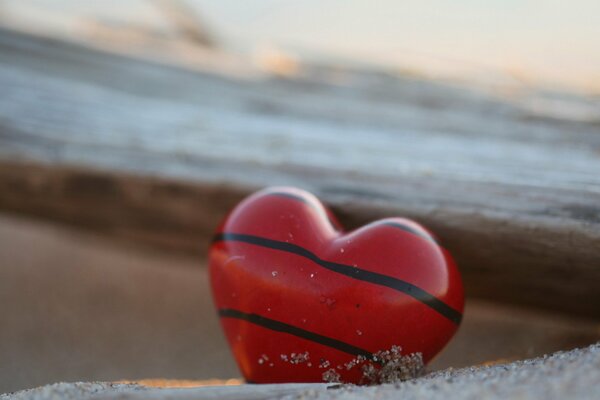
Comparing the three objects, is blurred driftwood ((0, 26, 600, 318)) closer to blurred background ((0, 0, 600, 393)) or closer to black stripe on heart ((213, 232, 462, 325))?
blurred background ((0, 0, 600, 393))

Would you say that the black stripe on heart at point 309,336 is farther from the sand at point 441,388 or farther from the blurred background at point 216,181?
the blurred background at point 216,181

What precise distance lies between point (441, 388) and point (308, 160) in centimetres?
122

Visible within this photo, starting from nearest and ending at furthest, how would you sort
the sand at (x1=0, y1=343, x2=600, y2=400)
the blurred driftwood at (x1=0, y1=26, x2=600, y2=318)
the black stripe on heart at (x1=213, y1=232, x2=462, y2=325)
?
the sand at (x1=0, y1=343, x2=600, y2=400), the black stripe on heart at (x1=213, y1=232, x2=462, y2=325), the blurred driftwood at (x1=0, y1=26, x2=600, y2=318)

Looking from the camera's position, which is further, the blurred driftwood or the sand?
the blurred driftwood

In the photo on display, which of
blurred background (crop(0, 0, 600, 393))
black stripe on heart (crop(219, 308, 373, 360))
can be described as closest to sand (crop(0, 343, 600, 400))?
black stripe on heart (crop(219, 308, 373, 360))

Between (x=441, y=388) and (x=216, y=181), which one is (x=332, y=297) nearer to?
(x=441, y=388)

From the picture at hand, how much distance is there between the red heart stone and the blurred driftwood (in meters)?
0.37

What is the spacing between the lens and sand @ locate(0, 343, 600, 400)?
4.04 ft

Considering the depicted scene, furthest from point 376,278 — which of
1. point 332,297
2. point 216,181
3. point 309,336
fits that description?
point 216,181

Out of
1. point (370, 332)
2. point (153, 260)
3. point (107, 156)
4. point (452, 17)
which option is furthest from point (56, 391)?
point (452, 17)

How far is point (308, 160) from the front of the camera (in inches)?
93.5

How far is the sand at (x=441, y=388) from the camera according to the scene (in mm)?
1232

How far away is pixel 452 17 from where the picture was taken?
9266 millimetres

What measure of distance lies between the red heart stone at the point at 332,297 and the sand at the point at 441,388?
14cm
